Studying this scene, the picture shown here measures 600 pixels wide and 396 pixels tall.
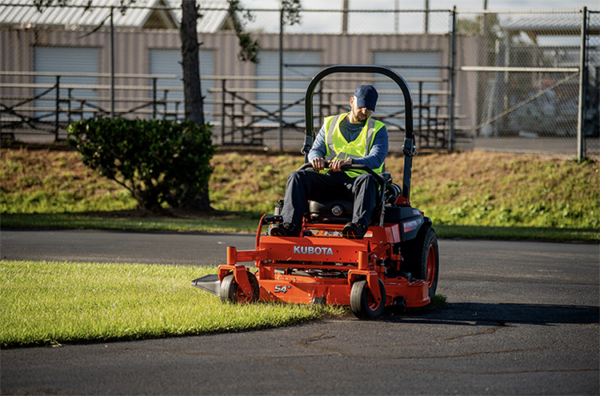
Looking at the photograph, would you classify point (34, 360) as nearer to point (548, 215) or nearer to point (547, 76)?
point (548, 215)

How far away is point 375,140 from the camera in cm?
719

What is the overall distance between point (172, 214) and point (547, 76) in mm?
14276

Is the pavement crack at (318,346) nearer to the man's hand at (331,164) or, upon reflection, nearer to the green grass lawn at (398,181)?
the man's hand at (331,164)

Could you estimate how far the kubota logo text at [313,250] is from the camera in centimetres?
651

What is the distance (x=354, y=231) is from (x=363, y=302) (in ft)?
2.08

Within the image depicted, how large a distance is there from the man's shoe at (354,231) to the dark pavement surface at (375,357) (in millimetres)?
681

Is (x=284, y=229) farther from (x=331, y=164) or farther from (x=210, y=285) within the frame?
(x=210, y=285)

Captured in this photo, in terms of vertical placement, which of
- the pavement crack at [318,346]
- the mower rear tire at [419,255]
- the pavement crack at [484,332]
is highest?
the mower rear tire at [419,255]

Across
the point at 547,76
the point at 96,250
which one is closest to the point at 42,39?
the point at 547,76

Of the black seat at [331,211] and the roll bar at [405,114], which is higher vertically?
the roll bar at [405,114]

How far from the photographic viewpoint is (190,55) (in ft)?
56.4

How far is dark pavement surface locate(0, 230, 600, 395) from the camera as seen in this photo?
4.39 m

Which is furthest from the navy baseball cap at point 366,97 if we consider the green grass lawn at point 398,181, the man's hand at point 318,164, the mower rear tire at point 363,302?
the green grass lawn at point 398,181

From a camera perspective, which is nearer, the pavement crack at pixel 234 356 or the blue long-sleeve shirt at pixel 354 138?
the pavement crack at pixel 234 356
